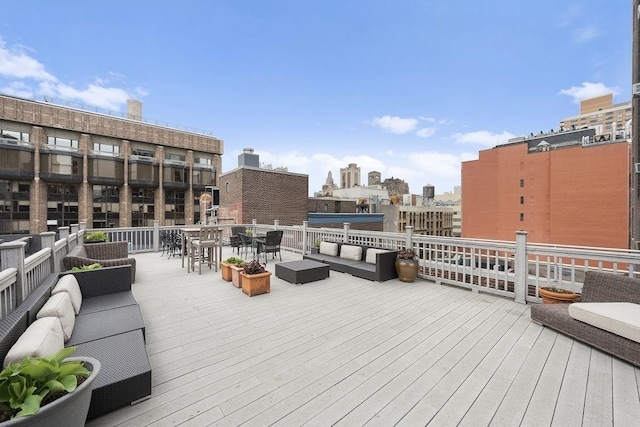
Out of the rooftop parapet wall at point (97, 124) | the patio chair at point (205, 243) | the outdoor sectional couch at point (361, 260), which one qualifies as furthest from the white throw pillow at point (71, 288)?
the rooftop parapet wall at point (97, 124)

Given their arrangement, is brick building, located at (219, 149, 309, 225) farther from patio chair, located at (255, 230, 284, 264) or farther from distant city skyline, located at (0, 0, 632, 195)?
patio chair, located at (255, 230, 284, 264)

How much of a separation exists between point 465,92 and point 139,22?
1905cm

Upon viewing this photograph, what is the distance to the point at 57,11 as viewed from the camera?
10.4 metres

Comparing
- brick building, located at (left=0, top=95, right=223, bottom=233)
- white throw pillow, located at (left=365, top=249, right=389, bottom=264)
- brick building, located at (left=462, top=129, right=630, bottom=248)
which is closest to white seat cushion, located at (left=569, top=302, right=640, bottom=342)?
white throw pillow, located at (left=365, top=249, right=389, bottom=264)

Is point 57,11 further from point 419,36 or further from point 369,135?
point 369,135

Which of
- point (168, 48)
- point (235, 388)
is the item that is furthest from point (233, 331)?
point (168, 48)

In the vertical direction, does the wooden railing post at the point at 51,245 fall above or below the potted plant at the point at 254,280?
above

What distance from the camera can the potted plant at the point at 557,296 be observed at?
346 cm

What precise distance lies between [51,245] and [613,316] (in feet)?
23.4

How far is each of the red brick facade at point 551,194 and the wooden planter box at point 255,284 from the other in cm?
Answer: 3442

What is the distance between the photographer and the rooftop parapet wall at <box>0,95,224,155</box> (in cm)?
2277

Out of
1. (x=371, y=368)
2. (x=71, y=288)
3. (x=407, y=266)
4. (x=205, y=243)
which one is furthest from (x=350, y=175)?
(x=371, y=368)

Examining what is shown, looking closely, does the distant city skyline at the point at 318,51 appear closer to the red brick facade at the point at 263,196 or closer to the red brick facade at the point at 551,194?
the red brick facade at the point at 263,196

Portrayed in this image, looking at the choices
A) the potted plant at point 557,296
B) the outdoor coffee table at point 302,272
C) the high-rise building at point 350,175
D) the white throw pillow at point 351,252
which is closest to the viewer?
the potted plant at point 557,296
